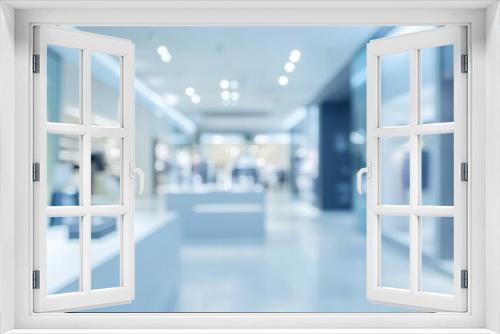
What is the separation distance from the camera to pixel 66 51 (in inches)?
303

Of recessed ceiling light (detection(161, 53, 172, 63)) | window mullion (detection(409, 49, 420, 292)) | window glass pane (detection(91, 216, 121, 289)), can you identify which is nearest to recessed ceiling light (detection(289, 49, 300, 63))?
recessed ceiling light (detection(161, 53, 172, 63))

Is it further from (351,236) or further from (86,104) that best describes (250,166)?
(86,104)

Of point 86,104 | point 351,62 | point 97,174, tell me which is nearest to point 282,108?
point 351,62

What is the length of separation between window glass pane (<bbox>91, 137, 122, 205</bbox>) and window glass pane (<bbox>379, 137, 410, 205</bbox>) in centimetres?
563

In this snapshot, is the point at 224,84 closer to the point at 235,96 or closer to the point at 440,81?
the point at 235,96

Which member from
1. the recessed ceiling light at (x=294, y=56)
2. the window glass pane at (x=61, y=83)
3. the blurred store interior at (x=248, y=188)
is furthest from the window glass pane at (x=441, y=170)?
the window glass pane at (x=61, y=83)

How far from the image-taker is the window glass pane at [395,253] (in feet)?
20.6

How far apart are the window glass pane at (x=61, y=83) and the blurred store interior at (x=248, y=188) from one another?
0.13ft

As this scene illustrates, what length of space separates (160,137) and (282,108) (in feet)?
18.1

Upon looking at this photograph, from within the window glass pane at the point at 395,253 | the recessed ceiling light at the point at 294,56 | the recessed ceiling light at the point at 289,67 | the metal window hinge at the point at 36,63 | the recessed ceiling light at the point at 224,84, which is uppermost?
the recessed ceiling light at the point at 294,56

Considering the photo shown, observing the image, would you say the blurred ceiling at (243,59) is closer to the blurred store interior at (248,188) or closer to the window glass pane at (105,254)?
the blurred store interior at (248,188)

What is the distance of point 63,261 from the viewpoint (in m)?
3.62

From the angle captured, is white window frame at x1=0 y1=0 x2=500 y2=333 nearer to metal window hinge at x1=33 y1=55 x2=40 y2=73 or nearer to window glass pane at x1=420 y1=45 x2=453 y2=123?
metal window hinge at x1=33 y1=55 x2=40 y2=73

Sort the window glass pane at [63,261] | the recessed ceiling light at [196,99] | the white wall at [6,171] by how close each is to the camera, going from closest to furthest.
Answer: the white wall at [6,171] → the window glass pane at [63,261] → the recessed ceiling light at [196,99]
